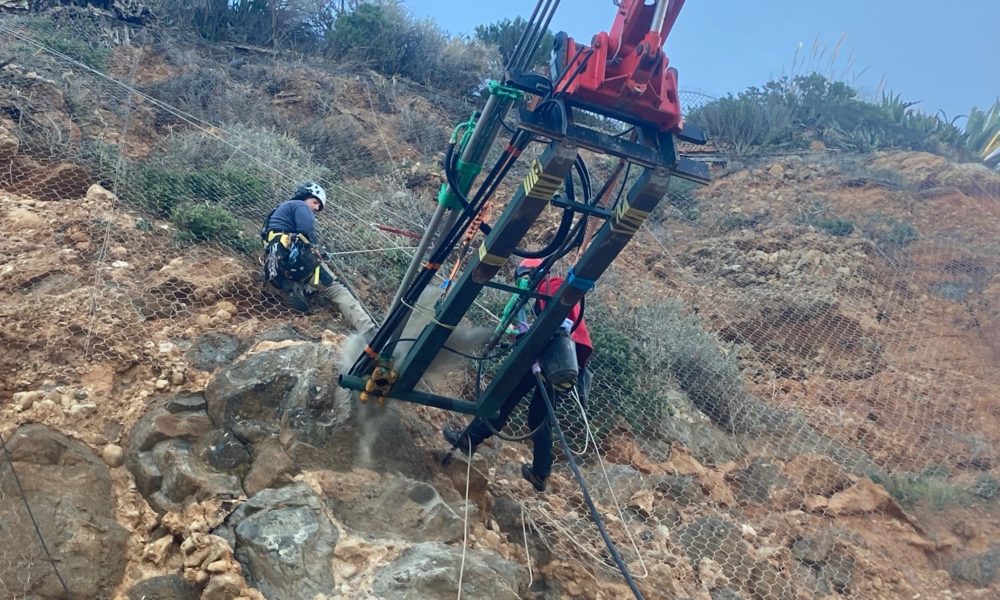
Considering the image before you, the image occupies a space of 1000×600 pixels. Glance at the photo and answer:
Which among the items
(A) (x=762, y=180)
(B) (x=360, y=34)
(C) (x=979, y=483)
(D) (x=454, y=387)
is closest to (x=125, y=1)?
(B) (x=360, y=34)

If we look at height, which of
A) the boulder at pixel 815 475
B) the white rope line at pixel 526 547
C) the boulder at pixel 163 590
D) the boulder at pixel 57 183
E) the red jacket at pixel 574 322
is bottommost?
the boulder at pixel 163 590

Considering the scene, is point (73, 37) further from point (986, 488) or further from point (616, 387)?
point (986, 488)

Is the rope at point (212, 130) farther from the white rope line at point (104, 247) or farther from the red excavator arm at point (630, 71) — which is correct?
the red excavator arm at point (630, 71)

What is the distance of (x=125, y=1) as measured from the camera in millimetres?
13047

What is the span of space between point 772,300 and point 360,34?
27.9ft

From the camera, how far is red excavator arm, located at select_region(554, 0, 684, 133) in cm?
386

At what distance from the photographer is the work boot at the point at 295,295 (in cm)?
691

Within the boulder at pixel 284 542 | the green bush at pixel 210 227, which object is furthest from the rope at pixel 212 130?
the boulder at pixel 284 542

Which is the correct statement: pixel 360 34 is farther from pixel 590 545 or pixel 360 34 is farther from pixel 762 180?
pixel 590 545

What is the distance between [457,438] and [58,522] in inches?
97.4

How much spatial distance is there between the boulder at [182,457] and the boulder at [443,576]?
1058 mm

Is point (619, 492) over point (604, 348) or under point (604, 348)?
under

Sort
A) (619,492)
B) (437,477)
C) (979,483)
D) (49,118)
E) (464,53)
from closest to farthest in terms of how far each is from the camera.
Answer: (437,477)
(619,492)
(979,483)
(49,118)
(464,53)

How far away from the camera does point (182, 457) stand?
483 cm
